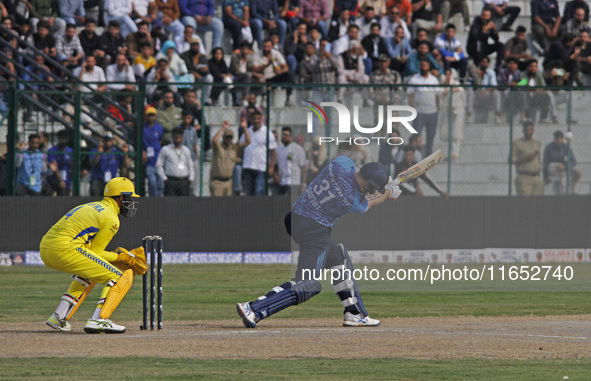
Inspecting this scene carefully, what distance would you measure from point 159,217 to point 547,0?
12.9m

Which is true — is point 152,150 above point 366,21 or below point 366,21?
below

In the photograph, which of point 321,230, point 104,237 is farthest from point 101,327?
point 321,230

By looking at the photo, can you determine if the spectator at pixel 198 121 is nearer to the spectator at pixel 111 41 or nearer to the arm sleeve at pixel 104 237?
the spectator at pixel 111 41

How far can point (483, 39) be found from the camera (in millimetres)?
27031

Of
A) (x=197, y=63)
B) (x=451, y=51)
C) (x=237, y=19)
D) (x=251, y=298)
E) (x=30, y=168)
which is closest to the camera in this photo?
(x=251, y=298)

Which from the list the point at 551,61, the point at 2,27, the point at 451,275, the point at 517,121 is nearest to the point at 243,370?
the point at 451,275

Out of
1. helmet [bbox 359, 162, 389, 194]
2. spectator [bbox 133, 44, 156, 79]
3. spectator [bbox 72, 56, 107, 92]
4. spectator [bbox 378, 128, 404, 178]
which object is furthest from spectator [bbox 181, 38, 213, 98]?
helmet [bbox 359, 162, 389, 194]

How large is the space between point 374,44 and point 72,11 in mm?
7363

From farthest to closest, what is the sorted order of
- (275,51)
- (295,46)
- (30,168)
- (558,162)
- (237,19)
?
(237,19) → (295,46) → (275,51) → (558,162) → (30,168)

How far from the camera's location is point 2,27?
76.7 ft

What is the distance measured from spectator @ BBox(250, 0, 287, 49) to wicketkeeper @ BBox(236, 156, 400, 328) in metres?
13.8

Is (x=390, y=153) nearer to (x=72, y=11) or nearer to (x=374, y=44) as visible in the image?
(x=374, y=44)

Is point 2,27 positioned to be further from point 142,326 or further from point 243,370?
point 243,370

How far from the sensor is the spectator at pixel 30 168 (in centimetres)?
2144
